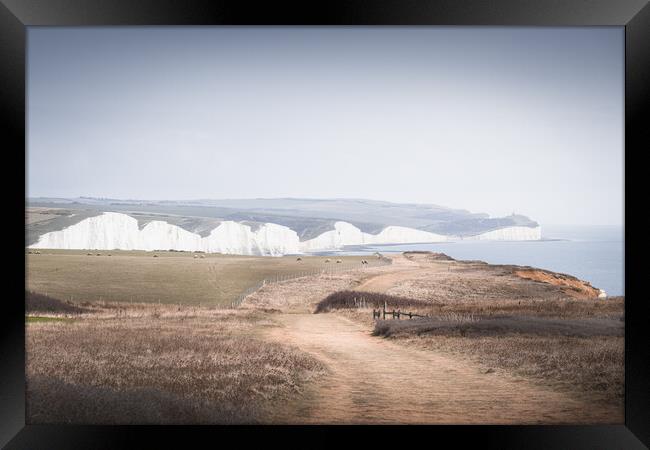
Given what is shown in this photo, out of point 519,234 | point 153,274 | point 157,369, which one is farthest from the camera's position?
point 153,274

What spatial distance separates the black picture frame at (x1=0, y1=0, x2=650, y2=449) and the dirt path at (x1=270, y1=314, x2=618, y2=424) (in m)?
0.26

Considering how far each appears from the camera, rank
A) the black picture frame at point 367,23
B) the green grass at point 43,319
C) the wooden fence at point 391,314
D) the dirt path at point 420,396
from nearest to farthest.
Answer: the black picture frame at point 367,23, the dirt path at point 420,396, the green grass at point 43,319, the wooden fence at point 391,314

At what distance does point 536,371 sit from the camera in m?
7.46

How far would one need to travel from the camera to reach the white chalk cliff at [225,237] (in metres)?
8.98

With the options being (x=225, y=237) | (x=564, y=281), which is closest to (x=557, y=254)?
(x=564, y=281)

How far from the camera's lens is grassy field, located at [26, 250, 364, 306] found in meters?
8.91

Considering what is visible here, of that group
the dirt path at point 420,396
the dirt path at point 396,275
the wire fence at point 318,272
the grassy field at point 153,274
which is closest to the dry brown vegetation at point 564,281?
the dirt path at point 396,275

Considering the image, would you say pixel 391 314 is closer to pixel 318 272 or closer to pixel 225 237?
pixel 318 272

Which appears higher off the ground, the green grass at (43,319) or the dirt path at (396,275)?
the dirt path at (396,275)

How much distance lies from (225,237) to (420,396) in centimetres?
486

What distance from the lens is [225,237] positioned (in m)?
9.69

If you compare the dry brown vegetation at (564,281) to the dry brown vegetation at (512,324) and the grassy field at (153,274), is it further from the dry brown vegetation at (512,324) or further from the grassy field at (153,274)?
the grassy field at (153,274)

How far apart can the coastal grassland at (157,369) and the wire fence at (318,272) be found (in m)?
0.59

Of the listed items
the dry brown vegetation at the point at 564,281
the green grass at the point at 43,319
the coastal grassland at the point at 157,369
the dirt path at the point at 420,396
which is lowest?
the dirt path at the point at 420,396
